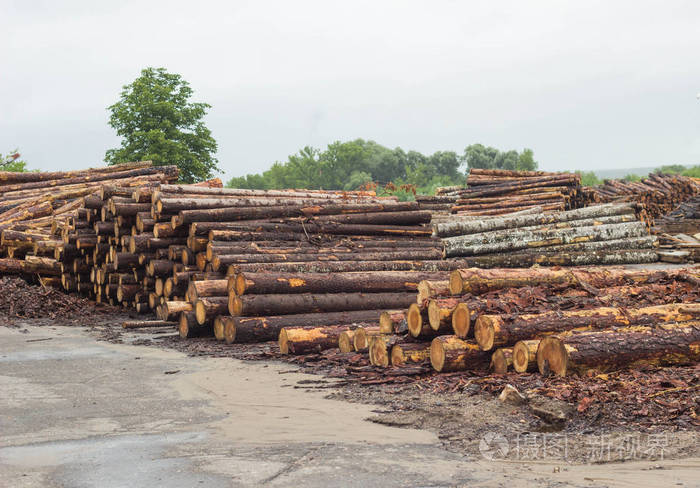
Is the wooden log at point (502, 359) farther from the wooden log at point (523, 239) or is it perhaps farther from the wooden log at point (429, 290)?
the wooden log at point (523, 239)

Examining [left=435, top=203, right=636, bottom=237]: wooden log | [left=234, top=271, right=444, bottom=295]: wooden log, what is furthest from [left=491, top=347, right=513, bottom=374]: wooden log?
[left=435, top=203, right=636, bottom=237]: wooden log

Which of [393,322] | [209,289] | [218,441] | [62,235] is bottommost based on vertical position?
[218,441]

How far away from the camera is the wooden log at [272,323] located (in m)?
9.95

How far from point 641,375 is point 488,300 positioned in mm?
1678

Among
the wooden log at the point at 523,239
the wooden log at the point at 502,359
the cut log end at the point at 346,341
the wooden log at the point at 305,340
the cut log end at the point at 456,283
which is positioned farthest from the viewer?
the wooden log at the point at 523,239

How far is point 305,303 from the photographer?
33.7 ft

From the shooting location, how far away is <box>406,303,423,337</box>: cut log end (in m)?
7.51

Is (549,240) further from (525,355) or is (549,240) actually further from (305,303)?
(525,355)

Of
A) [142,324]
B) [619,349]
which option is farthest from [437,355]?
[142,324]

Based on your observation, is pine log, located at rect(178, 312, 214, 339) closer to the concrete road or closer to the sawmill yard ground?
the sawmill yard ground

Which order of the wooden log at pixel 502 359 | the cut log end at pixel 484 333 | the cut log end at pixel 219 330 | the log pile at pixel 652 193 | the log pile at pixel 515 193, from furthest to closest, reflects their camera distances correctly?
the log pile at pixel 652 193 → the log pile at pixel 515 193 → the cut log end at pixel 219 330 → the cut log end at pixel 484 333 → the wooden log at pixel 502 359

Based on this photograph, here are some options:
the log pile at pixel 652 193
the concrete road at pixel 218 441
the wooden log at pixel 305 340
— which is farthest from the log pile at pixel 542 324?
the log pile at pixel 652 193

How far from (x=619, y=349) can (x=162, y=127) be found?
40567 mm

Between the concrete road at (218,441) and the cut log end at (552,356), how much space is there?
1.64 meters
